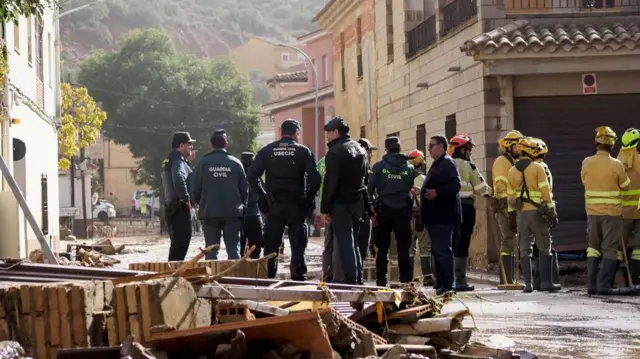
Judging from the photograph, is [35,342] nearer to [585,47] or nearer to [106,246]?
[585,47]

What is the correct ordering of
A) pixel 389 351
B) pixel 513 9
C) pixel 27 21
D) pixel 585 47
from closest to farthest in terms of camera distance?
1. pixel 389 351
2. pixel 585 47
3. pixel 513 9
4. pixel 27 21

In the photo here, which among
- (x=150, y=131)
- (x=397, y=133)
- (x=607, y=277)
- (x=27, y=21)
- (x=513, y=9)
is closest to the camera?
(x=607, y=277)

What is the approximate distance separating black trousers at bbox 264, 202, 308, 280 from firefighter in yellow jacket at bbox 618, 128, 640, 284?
149 inches

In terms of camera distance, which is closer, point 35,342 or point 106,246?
point 35,342

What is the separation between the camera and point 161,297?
7.89m

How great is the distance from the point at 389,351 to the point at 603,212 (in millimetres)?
7679

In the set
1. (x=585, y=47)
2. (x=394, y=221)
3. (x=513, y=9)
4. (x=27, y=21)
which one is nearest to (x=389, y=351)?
(x=394, y=221)

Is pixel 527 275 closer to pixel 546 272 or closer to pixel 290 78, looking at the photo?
pixel 546 272

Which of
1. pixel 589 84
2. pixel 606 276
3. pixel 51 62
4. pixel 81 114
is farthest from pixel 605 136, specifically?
pixel 81 114

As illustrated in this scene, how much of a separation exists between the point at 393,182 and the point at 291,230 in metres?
1.51

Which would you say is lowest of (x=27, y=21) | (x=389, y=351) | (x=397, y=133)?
(x=389, y=351)

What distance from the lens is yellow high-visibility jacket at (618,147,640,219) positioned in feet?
49.9

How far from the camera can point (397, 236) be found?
50.0 feet

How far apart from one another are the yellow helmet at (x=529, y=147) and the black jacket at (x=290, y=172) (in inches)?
99.9
